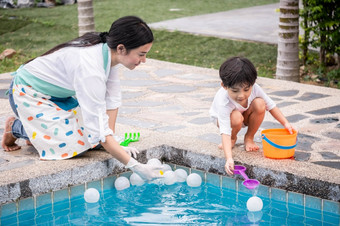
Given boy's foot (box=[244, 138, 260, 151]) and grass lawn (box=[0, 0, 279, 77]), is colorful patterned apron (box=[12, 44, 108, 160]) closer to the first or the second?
boy's foot (box=[244, 138, 260, 151])

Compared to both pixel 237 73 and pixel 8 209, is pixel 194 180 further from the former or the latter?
pixel 8 209

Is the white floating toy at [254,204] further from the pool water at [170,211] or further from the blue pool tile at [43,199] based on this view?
the blue pool tile at [43,199]

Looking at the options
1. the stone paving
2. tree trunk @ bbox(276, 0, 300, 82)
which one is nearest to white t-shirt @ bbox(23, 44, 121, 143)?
the stone paving

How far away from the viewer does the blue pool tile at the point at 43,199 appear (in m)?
4.32

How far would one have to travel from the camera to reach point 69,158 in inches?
184

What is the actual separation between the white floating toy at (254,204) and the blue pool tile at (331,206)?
1.59ft

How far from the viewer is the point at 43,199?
14.3 ft

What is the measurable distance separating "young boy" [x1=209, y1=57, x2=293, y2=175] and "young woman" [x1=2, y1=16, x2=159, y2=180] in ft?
2.18

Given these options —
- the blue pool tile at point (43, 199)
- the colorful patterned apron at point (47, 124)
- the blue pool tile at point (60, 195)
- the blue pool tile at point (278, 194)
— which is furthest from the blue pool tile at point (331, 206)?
the blue pool tile at point (43, 199)

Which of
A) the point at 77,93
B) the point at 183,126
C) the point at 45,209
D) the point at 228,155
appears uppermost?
the point at 77,93

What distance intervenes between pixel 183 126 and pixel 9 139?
5.92 ft

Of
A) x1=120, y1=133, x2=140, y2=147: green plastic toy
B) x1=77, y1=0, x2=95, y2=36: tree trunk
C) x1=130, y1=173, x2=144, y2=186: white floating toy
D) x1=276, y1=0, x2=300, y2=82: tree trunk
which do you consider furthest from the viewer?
x1=77, y1=0, x2=95, y2=36: tree trunk

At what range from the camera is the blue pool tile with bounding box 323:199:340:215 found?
416 cm

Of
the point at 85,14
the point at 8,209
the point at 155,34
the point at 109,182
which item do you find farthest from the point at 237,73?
the point at 155,34
